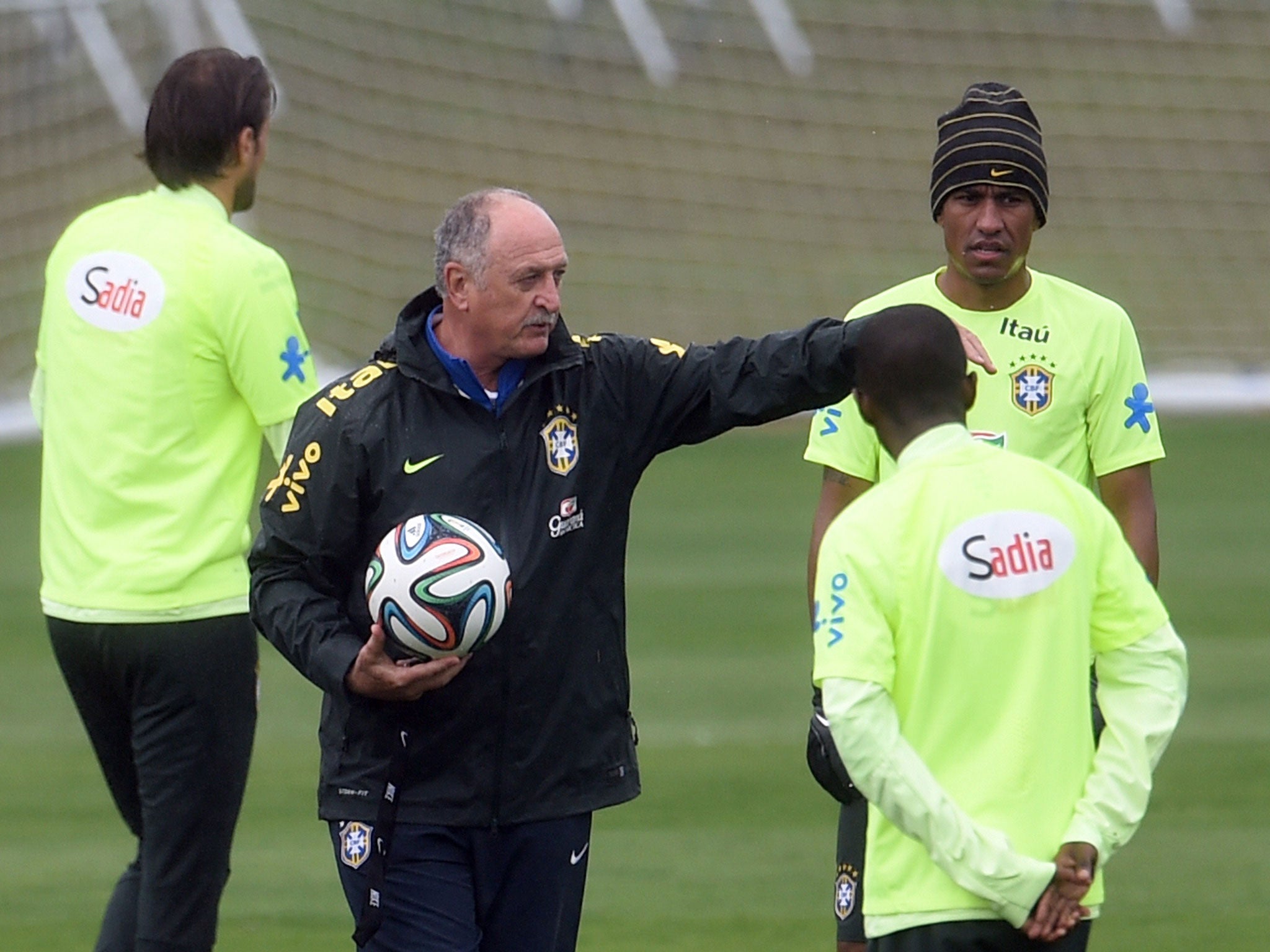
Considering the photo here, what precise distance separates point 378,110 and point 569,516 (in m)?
13.7

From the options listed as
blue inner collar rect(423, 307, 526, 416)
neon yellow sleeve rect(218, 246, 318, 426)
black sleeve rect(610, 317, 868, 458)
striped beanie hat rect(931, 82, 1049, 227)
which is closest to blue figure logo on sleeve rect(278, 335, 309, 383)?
neon yellow sleeve rect(218, 246, 318, 426)

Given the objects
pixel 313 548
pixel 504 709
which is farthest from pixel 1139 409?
pixel 313 548

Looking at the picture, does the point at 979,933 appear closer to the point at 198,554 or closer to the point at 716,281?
the point at 198,554

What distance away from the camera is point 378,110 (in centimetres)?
1786

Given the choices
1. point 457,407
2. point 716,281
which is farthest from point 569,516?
point 716,281

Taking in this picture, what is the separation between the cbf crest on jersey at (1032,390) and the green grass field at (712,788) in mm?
2254

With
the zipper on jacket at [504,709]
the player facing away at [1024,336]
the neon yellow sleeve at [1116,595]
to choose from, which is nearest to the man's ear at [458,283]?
the zipper on jacket at [504,709]

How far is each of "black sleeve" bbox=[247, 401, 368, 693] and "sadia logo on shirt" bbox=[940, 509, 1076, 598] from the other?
52.2 inches

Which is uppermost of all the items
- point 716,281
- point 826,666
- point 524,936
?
point 716,281

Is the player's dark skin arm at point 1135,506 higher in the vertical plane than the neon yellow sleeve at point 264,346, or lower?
lower

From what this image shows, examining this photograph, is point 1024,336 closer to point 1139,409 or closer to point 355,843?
point 1139,409

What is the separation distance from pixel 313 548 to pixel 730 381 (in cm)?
95

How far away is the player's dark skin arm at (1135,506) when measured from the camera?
5090 millimetres

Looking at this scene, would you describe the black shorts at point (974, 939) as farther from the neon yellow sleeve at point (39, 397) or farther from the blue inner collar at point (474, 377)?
the neon yellow sleeve at point (39, 397)
